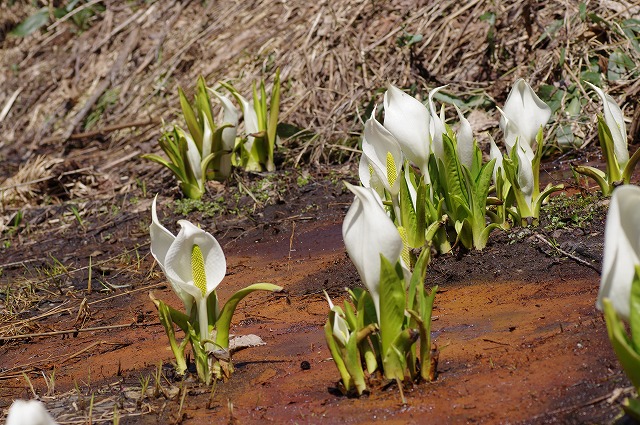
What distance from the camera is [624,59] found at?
185 inches

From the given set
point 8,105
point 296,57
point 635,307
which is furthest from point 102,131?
point 635,307

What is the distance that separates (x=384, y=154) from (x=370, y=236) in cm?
79

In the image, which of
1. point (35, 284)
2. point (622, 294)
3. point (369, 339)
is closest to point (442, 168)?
point (369, 339)

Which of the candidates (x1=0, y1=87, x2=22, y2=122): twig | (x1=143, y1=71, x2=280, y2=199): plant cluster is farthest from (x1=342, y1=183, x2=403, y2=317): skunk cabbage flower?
(x1=0, y1=87, x2=22, y2=122): twig

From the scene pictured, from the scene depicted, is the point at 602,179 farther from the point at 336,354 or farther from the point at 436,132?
the point at 336,354

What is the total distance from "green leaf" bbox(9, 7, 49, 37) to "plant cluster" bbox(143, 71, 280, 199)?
4.84m

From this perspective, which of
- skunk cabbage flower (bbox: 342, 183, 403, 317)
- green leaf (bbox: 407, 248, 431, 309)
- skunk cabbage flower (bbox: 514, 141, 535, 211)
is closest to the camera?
skunk cabbage flower (bbox: 342, 183, 403, 317)

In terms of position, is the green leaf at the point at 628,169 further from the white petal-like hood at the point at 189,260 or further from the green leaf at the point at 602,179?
the white petal-like hood at the point at 189,260

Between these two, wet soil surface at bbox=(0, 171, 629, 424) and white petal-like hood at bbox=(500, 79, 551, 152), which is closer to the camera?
wet soil surface at bbox=(0, 171, 629, 424)

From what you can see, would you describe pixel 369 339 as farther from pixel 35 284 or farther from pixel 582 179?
pixel 35 284

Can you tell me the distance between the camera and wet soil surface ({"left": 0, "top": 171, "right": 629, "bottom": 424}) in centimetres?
196

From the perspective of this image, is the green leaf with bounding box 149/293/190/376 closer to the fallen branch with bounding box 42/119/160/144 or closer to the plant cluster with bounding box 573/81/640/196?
the plant cluster with bounding box 573/81/640/196

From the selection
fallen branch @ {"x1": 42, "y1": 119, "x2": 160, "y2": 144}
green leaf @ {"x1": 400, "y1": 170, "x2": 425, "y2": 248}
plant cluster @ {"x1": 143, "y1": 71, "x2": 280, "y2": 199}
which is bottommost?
fallen branch @ {"x1": 42, "y1": 119, "x2": 160, "y2": 144}

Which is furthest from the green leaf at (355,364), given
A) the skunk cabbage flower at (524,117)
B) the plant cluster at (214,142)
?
the plant cluster at (214,142)
